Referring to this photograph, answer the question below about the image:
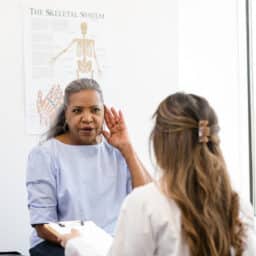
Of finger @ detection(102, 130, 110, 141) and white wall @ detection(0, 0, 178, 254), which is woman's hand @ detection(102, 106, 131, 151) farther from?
white wall @ detection(0, 0, 178, 254)

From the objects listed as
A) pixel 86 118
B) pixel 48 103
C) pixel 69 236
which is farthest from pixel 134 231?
pixel 48 103

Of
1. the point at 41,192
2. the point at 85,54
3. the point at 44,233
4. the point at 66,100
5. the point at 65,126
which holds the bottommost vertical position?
the point at 44,233

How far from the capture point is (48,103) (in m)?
2.43

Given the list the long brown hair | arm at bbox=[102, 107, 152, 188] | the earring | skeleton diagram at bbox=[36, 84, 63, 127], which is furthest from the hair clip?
skeleton diagram at bbox=[36, 84, 63, 127]

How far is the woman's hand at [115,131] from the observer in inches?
76.3

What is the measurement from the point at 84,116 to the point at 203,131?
A: 2.54ft

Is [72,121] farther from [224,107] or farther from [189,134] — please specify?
[224,107]

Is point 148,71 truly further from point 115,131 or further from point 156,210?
point 156,210

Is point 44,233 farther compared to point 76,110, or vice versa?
point 76,110

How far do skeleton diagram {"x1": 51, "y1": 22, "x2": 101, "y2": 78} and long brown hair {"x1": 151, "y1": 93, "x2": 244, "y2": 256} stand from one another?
4.43 feet

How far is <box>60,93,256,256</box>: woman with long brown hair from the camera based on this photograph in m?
1.14

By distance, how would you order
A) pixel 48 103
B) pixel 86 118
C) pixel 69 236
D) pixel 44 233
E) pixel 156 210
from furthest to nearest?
pixel 48 103 → pixel 86 118 → pixel 44 233 → pixel 69 236 → pixel 156 210

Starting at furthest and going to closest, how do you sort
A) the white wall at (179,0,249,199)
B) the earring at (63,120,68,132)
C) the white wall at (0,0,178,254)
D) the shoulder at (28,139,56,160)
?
the white wall at (179,0,249,199)
the white wall at (0,0,178,254)
the earring at (63,120,68,132)
the shoulder at (28,139,56,160)

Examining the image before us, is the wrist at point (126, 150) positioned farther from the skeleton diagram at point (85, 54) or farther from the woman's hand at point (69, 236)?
the skeleton diagram at point (85, 54)
